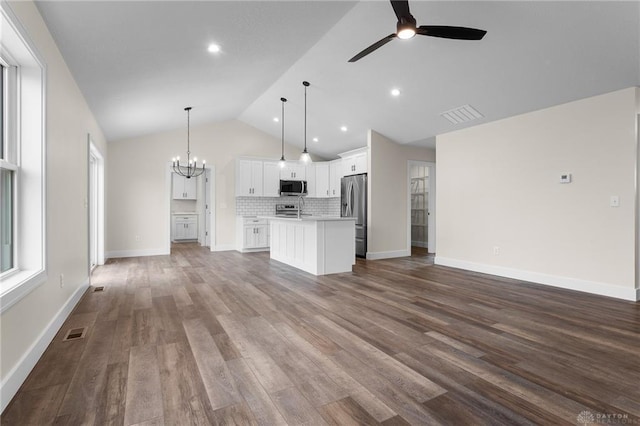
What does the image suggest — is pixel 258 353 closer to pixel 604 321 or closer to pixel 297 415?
pixel 297 415

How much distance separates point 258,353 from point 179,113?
5.20 m

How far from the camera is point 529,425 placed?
61.2 inches

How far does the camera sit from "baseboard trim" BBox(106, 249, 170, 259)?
22.5 ft

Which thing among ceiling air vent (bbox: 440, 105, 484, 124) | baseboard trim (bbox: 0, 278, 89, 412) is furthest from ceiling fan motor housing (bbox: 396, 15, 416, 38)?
baseboard trim (bbox: 0, 278, 89, 412)

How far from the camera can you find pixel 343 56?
4461mm

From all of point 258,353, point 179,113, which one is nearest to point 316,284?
point 258,353

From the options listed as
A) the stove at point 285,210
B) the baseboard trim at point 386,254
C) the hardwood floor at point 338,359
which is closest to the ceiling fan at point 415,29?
the hardwood floor at point 338,359

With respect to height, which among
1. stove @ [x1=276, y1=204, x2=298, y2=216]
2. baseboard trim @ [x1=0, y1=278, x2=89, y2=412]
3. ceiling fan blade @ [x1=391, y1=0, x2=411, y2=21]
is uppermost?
ceiling fan blade @ [x1=391, y1=0, x2=411, y2=21]

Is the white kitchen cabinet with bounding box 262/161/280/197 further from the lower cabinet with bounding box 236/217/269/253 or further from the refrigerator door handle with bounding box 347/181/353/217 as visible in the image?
the refrigerator door handle with bounding box 347/181/353/217

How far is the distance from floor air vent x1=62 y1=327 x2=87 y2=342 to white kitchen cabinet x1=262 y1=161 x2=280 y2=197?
5670mm

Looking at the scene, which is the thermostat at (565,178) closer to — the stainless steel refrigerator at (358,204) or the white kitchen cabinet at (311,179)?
the stainless steel refrigerator at (358,204)

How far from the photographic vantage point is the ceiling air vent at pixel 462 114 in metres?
4.94

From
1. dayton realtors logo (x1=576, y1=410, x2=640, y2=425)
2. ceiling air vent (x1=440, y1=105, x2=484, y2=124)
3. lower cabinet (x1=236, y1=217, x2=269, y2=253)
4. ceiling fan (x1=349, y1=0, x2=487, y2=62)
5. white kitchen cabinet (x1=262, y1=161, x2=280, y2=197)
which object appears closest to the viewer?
dayton realtors logo (x1=576, y1=410, x2=640, y2=425)

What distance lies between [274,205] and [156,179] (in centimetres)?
290
